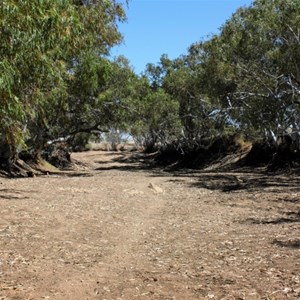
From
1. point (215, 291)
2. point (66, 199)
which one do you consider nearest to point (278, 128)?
point (66, 199)

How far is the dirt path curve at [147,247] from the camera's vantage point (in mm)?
6102

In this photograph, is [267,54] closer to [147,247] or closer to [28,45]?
[147,247]

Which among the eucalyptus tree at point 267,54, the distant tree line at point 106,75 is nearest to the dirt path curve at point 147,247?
the distant tree line at point 106,75

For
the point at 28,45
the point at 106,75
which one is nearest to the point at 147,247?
the point at 28,45

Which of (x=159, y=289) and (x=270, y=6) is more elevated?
(x=270, y=6)

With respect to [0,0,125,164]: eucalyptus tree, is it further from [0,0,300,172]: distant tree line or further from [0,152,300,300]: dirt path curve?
[0,152,300,300]: dirt path curve

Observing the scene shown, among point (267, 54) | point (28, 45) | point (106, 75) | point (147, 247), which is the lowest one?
point (147, 247)

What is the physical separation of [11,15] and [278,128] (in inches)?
885

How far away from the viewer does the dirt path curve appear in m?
6.10

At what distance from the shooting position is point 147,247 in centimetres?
873

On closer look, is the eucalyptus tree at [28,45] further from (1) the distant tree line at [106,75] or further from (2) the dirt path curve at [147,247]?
(2) the dirt path curve at [147,247]

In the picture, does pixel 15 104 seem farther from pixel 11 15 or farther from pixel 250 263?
pixel 250 263

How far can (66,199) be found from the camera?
48.9ft

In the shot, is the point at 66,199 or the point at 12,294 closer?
the point at 12,294
